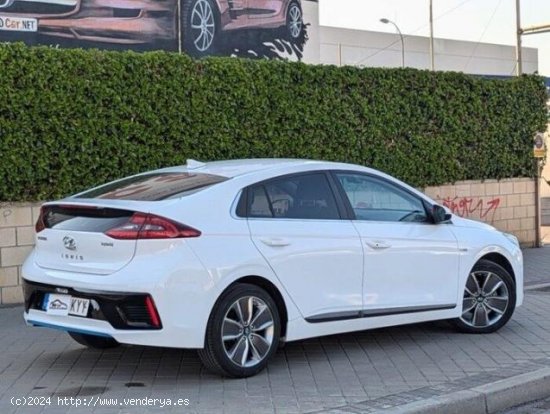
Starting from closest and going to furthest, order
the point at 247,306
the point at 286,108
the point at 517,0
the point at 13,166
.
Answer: the point at 247,306
the point at 13,166
the point at 286,108
the point at 517,0

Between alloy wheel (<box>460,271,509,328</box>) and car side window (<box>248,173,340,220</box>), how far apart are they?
177 centimetres

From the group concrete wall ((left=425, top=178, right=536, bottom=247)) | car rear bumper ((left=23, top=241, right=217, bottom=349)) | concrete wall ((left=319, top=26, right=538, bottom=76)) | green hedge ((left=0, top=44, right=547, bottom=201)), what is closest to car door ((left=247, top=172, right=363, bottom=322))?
car rear bumper ((left=23, top=241, right=217, bottom=349))

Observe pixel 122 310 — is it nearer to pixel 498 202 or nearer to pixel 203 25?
pixel 498 202

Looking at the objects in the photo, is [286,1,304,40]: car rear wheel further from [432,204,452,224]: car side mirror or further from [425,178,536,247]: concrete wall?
[432,204,452,224]: car side mirror

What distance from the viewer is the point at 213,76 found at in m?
10.7

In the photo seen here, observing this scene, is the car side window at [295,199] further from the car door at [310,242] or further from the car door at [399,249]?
the car door at [399,249]

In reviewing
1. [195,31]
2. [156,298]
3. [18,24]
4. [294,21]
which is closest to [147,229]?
[156,298]

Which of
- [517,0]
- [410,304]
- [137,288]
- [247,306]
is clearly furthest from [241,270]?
[517,0]

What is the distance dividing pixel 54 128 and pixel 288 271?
14.0 ft

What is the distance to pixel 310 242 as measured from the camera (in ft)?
21.2

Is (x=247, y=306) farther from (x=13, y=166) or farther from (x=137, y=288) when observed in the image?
(x=13, y=166)

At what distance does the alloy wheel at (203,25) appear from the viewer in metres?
20.5

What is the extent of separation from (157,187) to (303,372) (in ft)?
5.99

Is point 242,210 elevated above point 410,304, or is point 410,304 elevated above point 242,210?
point 242,210
